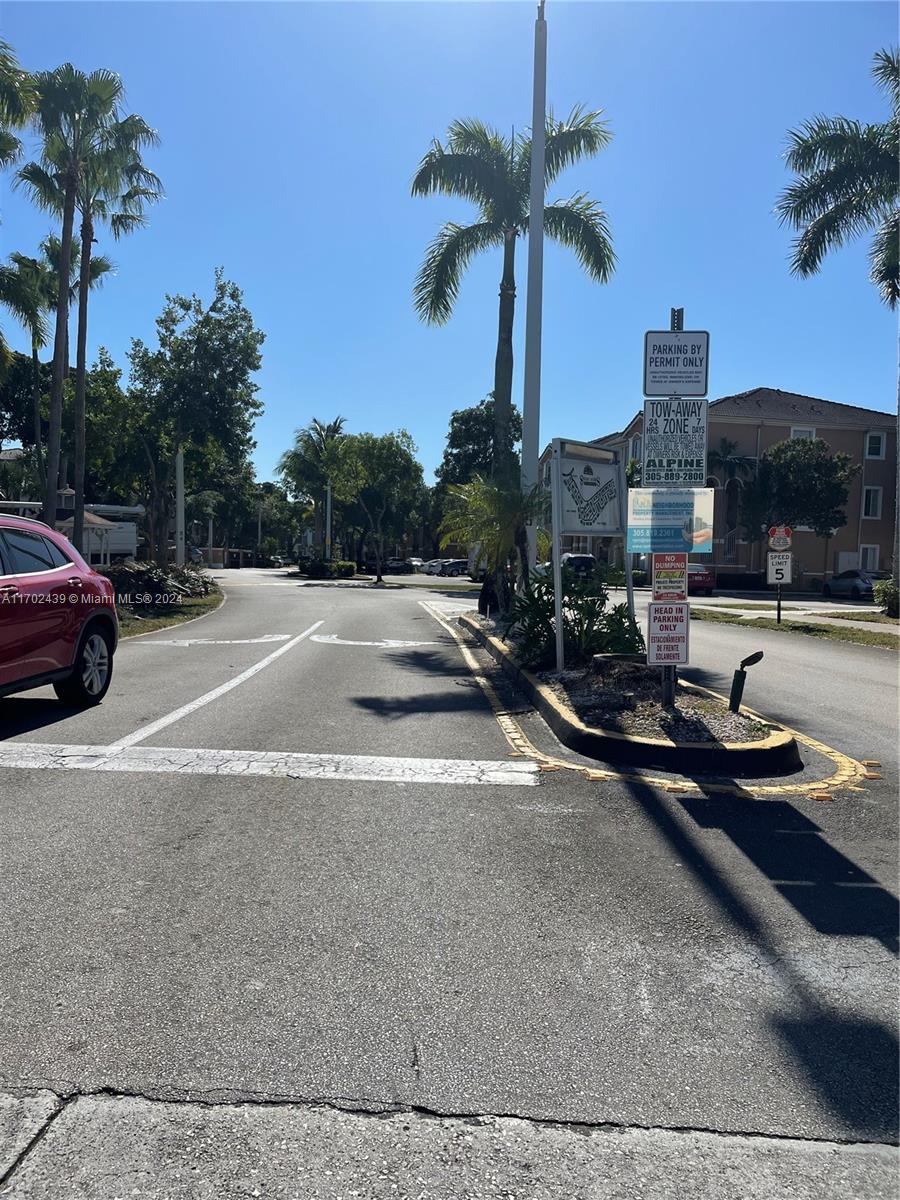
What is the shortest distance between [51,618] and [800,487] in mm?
44730

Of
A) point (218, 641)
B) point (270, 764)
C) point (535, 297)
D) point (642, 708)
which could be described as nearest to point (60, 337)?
point (218, 641)

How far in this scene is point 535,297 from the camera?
16.0 m

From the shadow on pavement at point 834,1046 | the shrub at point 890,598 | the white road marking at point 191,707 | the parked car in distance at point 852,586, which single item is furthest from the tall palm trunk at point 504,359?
the parked car in distance at point 852,586

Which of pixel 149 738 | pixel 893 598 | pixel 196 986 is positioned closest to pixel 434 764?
pixel 149 738

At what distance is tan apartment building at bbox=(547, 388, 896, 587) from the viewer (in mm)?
50812

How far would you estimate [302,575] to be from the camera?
5862 cm

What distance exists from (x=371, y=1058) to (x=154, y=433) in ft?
99.0

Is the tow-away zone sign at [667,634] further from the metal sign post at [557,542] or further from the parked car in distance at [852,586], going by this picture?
the parked car in distance at [852,586]

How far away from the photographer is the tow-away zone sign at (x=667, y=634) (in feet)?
26.9

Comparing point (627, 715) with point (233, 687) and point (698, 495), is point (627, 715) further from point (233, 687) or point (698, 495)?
point (233, 687)

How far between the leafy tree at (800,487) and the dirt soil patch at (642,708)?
4078 centimetres

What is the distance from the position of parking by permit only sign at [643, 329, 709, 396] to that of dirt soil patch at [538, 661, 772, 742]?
2795mm

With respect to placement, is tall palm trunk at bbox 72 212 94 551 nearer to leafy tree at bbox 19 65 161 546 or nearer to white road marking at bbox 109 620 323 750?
leafy tree at bbox 19 65 161 546

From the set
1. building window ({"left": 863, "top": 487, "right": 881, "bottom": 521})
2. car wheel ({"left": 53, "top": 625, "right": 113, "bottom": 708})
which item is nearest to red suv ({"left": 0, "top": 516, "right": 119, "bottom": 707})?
car wheel ({"left": 53, "top": 625, "right": 113, "bottom": 708})
